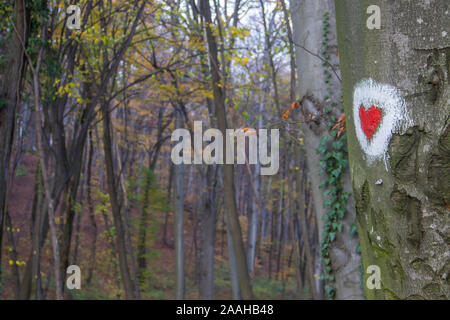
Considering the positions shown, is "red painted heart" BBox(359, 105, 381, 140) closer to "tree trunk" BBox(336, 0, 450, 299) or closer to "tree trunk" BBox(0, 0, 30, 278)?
"tree trunk" BBox(336, 0, 450, 299)

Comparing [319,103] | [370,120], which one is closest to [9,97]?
[319,103]

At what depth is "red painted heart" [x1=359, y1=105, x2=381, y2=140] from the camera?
105cm

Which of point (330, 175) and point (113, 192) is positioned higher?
point (330, 175)

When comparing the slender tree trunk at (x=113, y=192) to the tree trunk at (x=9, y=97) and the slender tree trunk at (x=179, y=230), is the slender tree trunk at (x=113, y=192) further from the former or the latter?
the tree trunk at (x=9, y=97)

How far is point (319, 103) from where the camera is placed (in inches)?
151

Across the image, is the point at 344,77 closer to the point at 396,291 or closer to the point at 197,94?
the point at 396,291

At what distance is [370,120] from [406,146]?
5.0 inches

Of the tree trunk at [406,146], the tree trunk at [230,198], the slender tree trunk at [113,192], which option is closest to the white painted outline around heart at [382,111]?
the tree trunk at [406,146]

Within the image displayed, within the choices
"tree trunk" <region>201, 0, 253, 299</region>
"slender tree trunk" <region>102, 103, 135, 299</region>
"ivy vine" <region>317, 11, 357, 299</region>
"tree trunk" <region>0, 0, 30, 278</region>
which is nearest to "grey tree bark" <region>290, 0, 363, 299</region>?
"ivy vine" <region>317, 11, 357, 299</region>

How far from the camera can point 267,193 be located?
1956 cm

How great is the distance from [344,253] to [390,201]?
2.91 m

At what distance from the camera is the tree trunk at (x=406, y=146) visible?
95 cm

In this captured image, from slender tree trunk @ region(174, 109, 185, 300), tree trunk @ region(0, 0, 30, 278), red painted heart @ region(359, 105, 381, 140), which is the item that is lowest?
slender tree trunk @ region(174, 109, 185, 300)

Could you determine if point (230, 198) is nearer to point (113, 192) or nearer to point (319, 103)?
point (319, 103)
